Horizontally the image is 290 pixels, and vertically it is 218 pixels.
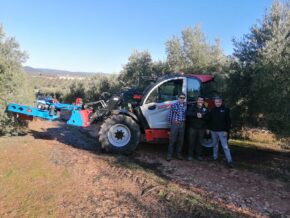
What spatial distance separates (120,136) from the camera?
29.6 feet

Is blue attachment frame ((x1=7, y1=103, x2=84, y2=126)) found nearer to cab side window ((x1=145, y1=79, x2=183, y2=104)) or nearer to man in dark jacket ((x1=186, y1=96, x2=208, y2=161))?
A: cab side window ((x1=145, y1=79, x2=183, y2=104))

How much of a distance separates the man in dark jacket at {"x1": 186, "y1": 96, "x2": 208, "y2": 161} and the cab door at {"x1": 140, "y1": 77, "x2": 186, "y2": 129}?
64cm

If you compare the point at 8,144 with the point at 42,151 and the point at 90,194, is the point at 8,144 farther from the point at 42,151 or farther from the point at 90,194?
the point at 90,194

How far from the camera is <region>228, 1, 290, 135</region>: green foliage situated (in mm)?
8250

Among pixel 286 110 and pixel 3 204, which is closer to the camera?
pixel 3 204

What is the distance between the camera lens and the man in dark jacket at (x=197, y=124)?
8422mm

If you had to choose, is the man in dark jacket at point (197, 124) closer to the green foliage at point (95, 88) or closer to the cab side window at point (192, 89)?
the cab side window at point (192, 89)

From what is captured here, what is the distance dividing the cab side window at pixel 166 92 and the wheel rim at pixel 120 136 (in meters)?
1.06

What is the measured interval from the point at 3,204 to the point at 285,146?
708cm

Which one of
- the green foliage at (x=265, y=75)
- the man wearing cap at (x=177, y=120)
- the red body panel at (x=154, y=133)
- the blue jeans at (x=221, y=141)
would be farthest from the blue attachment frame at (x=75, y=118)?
the green foliage at (x=265, y=75)

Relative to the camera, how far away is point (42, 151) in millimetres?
8852

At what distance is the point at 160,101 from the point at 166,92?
1.04 ft

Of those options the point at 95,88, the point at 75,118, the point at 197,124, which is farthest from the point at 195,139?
the point at 95,88

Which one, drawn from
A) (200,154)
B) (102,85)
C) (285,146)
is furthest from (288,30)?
(102,85)
